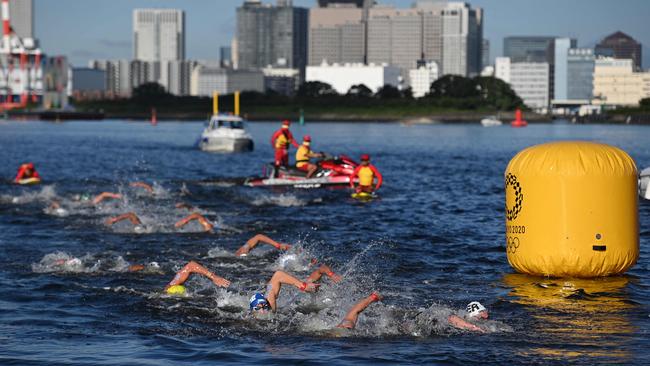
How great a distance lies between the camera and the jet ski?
40938 mm

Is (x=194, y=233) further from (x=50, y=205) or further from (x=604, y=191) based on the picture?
(x=604, y=191)

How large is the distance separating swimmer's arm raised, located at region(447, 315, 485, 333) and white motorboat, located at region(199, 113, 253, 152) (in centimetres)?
5479

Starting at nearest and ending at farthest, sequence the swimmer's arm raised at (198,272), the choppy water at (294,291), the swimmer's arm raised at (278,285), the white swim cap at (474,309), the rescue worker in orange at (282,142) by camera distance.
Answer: the choppy water at (294,291) < the white swim cap at (474,309) < the swimmer's arm raised at (278,285) < the swimmer's arm raised at (198,272) < the rescue worker in orange at (282,142)

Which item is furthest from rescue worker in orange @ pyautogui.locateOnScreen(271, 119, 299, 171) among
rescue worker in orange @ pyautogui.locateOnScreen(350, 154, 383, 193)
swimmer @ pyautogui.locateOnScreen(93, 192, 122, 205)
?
swimmer @ pyautogui.locateOnScreen(93, 192, 122, 205)

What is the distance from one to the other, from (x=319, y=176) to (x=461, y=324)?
24032 mm

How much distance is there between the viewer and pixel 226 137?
71.4 m

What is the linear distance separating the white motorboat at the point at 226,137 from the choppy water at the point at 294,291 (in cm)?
3129

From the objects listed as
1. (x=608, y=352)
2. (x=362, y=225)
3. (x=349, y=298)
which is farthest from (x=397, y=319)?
(x=362, y=225)

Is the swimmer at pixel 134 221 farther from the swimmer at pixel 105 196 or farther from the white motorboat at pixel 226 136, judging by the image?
the white motorboat at pixel 226 136

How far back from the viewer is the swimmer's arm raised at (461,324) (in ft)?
55.9

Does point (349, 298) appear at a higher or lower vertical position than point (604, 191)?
lower

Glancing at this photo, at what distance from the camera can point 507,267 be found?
76.7ft

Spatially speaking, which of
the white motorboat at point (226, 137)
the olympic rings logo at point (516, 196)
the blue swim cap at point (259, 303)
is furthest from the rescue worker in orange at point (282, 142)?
the white motorboat at point (226, 137)

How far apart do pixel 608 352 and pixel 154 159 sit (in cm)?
5600
